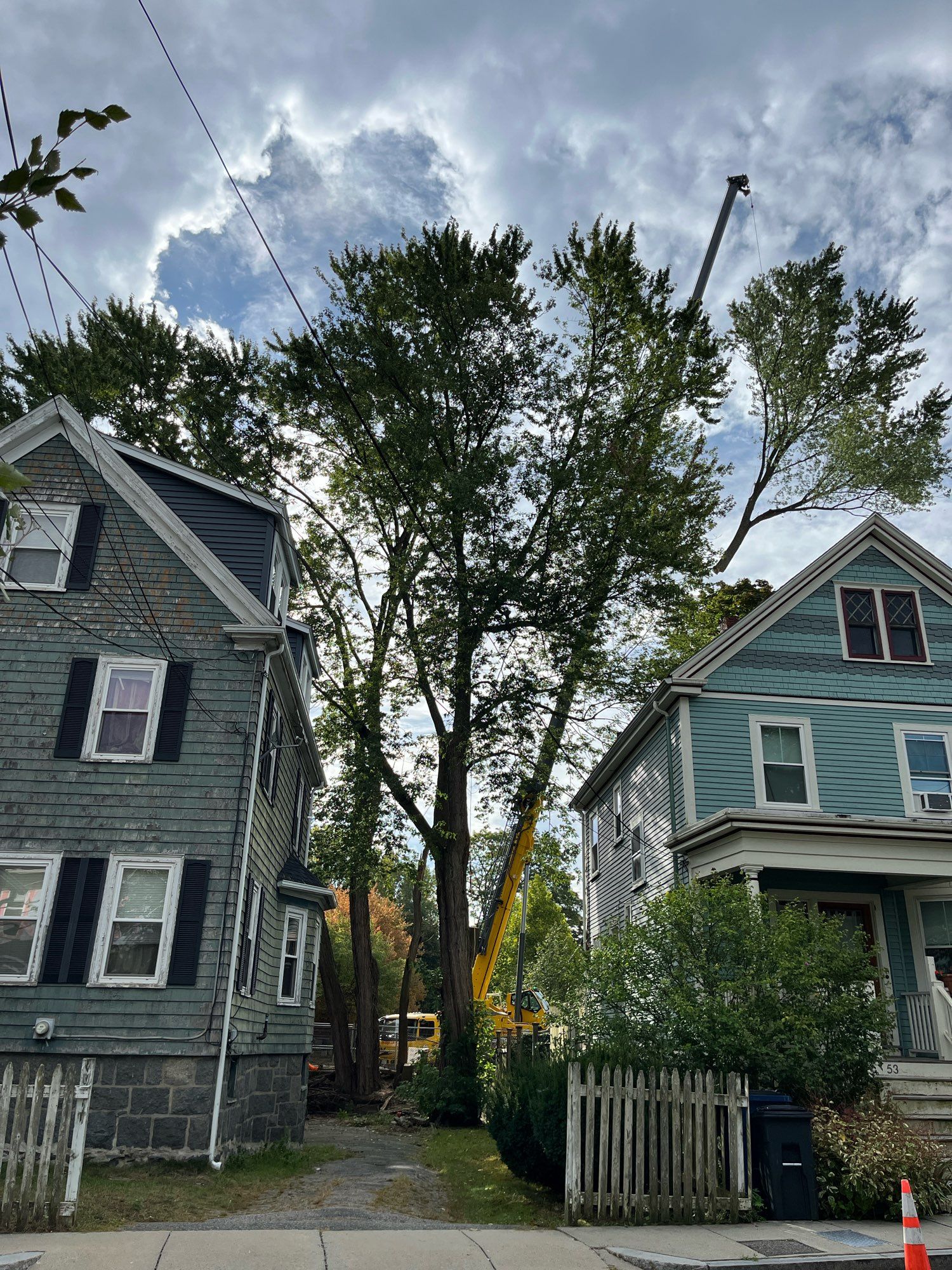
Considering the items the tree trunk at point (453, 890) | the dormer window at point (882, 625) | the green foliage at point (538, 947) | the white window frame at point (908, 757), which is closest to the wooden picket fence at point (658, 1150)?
the white window frame at point (908, 757)

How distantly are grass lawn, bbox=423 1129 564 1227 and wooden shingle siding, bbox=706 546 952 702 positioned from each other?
9425 mm

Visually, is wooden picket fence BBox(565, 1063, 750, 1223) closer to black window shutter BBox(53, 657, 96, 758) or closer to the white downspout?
the white downspout

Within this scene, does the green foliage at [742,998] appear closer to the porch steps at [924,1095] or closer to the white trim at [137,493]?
the porch steps at [924,1095]

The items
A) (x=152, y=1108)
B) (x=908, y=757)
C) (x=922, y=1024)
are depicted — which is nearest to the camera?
(x=152, y=1108)

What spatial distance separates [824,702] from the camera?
18.6 meters

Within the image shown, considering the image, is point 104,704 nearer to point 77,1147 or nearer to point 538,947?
point 77,1147

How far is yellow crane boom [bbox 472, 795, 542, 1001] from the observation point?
73.9ft

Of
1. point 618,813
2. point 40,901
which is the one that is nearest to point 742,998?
point 40,901

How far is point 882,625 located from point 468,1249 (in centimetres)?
1535

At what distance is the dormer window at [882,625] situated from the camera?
19.1 metres

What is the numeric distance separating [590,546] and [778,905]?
8.42 m

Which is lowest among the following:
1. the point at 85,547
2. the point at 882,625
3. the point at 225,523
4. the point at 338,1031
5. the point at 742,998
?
the point at 338,1031

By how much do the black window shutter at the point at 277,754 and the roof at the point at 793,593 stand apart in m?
7.39

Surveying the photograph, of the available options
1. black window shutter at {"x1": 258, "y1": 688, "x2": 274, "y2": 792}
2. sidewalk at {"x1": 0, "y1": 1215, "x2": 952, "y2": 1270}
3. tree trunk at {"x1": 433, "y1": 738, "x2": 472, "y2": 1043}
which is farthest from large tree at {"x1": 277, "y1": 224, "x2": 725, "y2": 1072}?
sidewalk at {"x1": 0, "y1": 1215, "x2": 952, "y2": 1270}
